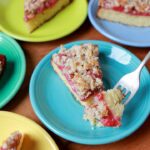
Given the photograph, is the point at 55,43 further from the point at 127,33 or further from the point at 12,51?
the point at 127,33

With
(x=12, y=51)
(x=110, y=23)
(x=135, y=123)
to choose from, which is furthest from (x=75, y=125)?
(x=110, y=23)

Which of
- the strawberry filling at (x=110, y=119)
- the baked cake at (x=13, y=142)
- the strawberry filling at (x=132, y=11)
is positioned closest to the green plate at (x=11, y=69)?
the baked cake at (x=13, y=142)

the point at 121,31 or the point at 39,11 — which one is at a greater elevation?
the point at 39,11

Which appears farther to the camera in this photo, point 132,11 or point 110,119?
point 132,11

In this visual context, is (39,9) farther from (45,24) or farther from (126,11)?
(126,11)

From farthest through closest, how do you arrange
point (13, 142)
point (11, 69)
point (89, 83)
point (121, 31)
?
point (121, 31) → point (11, 69) → point (89, 83) → point (13, 142)

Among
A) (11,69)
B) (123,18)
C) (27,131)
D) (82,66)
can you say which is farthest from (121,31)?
(27,131)

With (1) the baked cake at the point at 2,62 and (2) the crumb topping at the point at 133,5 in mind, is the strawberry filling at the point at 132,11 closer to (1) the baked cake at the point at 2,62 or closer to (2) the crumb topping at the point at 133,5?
(2) the crumb topping at the point at 133,5
